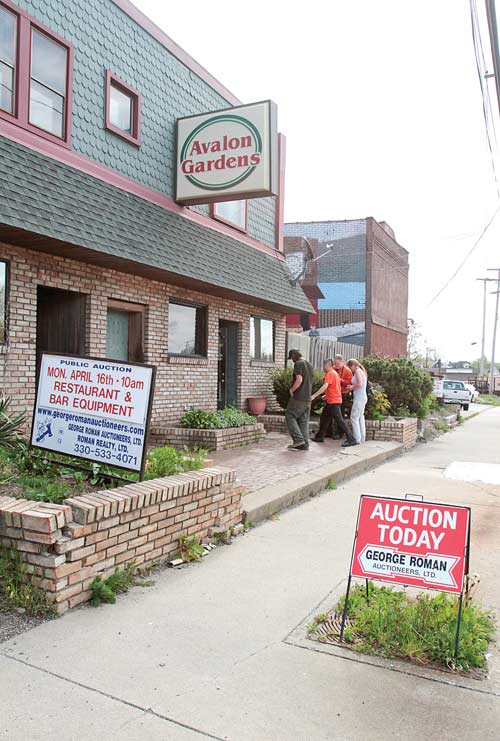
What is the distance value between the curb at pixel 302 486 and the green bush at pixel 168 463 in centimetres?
66

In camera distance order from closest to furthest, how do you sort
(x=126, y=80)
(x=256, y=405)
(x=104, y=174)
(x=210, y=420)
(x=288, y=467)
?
(x=288, y=467) → (x=104, y=174) → (x=126, y=80) → (x=210, y=420) → (x=256, y=405)

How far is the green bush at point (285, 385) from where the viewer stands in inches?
559

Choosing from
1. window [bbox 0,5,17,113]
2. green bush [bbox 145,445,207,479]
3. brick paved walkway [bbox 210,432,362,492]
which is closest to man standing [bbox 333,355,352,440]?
brick paved walkway [bbox 210,432,362,492]

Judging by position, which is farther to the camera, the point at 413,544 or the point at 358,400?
the point at 358,400

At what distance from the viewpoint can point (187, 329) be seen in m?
12.3

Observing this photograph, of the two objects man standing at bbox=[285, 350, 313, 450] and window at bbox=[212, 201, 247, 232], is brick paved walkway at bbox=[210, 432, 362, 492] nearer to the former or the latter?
man standing at bbox=[285, 350, 313, 450]

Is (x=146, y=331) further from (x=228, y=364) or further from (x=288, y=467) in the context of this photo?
(x=288, y=467)

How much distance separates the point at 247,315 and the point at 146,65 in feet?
18.3

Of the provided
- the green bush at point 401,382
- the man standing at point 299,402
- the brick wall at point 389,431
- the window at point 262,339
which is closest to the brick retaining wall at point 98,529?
the man standing at point 299,402

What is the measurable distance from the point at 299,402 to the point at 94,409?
561 centimetres

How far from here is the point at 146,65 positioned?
11.1 metres

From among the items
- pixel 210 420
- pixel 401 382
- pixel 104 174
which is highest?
pixel 104 174

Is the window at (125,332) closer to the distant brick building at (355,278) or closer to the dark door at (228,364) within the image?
the dark door at (228,364)

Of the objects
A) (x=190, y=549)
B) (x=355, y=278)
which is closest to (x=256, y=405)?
(x=190, y=549)
